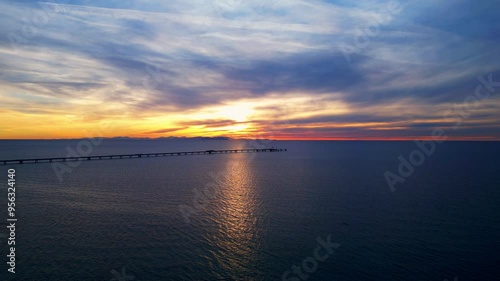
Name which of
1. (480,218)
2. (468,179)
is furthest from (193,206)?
(468,179)

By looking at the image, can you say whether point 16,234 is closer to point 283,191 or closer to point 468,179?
point 283,191
